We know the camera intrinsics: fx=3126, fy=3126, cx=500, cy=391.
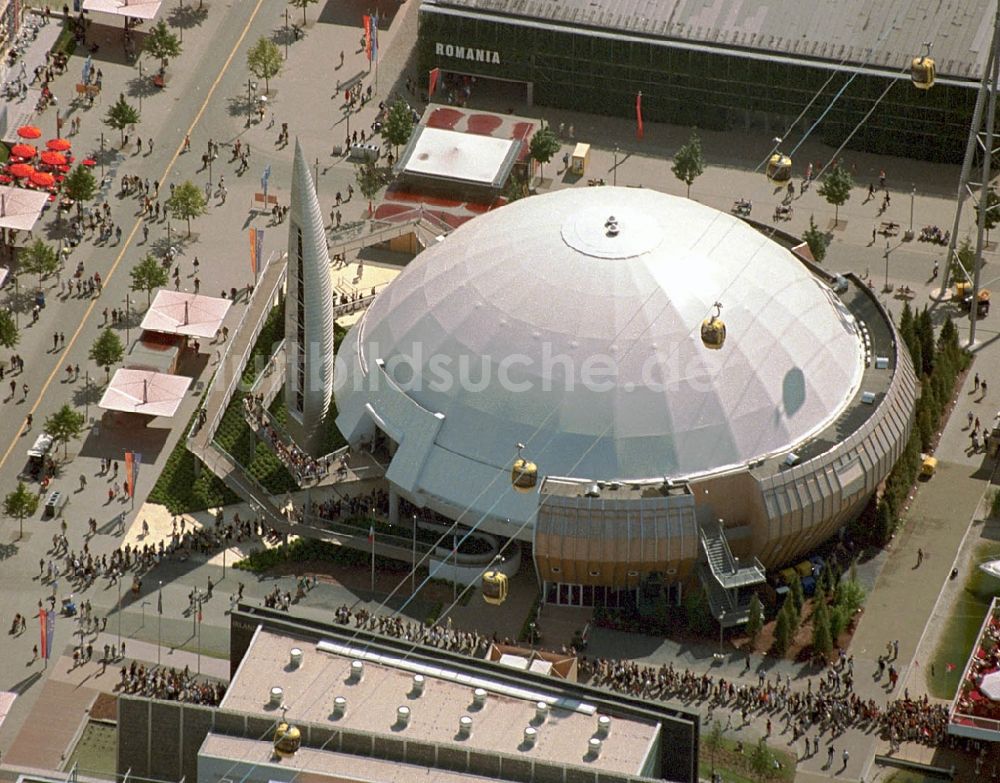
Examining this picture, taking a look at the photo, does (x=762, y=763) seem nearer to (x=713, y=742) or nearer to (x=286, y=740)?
(x=713, y=742)

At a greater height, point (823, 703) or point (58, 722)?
point (823, 703)

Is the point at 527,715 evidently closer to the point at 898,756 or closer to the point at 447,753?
the point at 447,753

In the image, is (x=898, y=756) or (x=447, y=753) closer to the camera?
(x=447, y=753)

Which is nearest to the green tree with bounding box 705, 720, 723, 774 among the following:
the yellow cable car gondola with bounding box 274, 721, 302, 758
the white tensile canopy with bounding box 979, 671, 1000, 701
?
the white tensile canopy with bounding box 979, 671, 1000, 701

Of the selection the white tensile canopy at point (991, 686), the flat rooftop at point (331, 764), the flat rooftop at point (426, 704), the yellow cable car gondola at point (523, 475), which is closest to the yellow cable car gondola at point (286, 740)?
the flat rooftop at point (331, 764)

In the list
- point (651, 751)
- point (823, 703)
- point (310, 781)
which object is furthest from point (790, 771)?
point (310, 781)

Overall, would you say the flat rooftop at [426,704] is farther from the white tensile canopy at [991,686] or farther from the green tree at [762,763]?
the white tensile canopy at [991,686]
